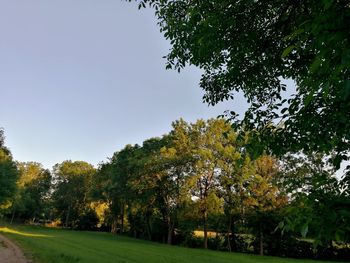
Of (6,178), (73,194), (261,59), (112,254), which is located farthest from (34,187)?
(261,59)

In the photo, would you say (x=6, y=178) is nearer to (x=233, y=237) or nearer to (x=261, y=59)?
(x=233, y=237)

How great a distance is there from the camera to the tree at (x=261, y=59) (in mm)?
4961

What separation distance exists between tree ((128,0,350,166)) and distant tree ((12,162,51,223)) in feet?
287

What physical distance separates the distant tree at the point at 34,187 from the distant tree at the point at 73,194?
477cm

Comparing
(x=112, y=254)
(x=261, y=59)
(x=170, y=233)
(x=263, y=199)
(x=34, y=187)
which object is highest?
(x=34, y=187)

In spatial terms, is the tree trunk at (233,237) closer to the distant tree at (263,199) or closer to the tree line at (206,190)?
the tree line at (206,190)

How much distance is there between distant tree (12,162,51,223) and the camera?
88062 millimetres

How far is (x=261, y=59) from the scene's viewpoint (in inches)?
285

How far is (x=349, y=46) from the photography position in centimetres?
252

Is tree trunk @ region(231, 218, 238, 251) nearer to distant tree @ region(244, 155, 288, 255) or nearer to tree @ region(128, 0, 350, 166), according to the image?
distant tree @ region(244, 155, 288, 255)

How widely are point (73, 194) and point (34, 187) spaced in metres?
14.5

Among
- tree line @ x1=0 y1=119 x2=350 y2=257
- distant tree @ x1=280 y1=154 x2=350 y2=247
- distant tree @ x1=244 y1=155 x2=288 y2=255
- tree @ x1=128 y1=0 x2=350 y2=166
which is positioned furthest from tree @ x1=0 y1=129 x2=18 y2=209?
distant tree @ x1=280 y1=154 x2=350 y2=247

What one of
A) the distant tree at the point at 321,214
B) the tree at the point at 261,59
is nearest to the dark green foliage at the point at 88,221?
the tree at the point at 261,59

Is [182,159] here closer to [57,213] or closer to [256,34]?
[256,34]
